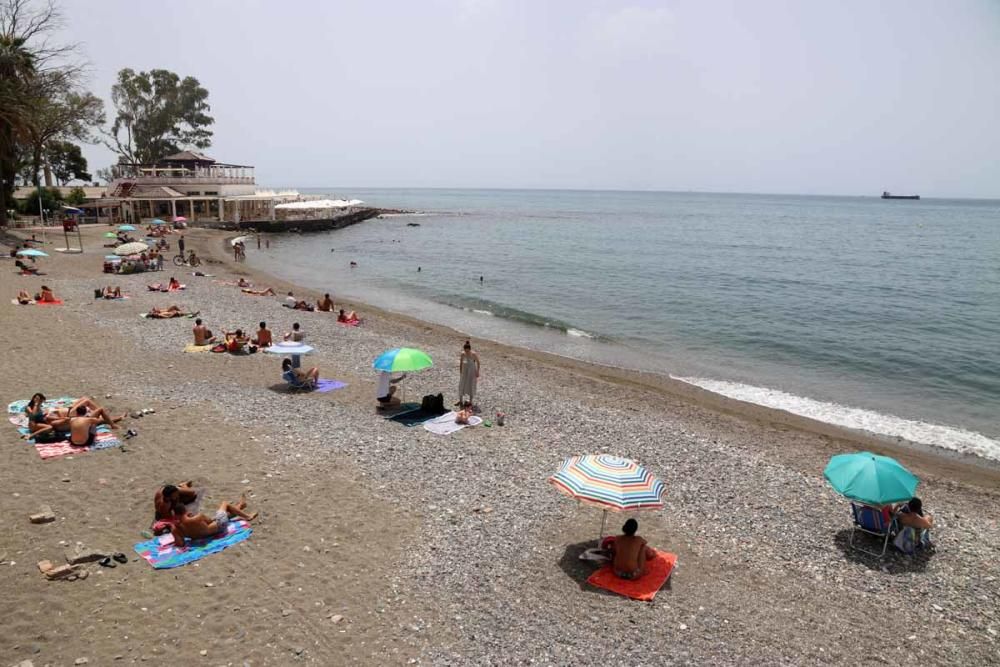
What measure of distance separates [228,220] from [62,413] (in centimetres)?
5734

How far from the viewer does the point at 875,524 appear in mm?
9375

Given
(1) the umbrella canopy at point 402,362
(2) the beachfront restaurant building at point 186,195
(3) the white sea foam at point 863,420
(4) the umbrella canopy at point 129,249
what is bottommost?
(3) the white sea foam at point 863,420

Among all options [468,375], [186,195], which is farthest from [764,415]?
[186,195]

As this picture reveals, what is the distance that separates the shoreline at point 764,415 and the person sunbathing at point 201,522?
12.5 meters

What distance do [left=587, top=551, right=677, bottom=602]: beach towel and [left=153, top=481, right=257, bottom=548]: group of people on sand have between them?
484cm

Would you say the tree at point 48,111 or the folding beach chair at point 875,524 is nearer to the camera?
the folding beach chair at point 875,524

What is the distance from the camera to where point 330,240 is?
62656mm

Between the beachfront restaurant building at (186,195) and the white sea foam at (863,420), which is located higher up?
the beachfront restaurant building at (186,195)

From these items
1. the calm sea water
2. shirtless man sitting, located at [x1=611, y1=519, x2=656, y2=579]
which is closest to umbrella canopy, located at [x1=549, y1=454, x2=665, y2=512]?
shirtless man sitting, located at [x1=611, y1=519, x2=656, y2=579]

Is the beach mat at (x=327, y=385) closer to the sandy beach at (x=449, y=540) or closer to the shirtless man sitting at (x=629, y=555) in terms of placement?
the sandy beach at (x=449, y=540)

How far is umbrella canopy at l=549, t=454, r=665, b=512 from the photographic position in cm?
782

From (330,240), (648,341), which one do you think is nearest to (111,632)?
(648,341)

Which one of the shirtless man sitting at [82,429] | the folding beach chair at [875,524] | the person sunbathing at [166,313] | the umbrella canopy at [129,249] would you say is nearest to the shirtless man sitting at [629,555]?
the folding beach chair at [875,524]

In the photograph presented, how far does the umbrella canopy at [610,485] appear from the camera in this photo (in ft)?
25.6
